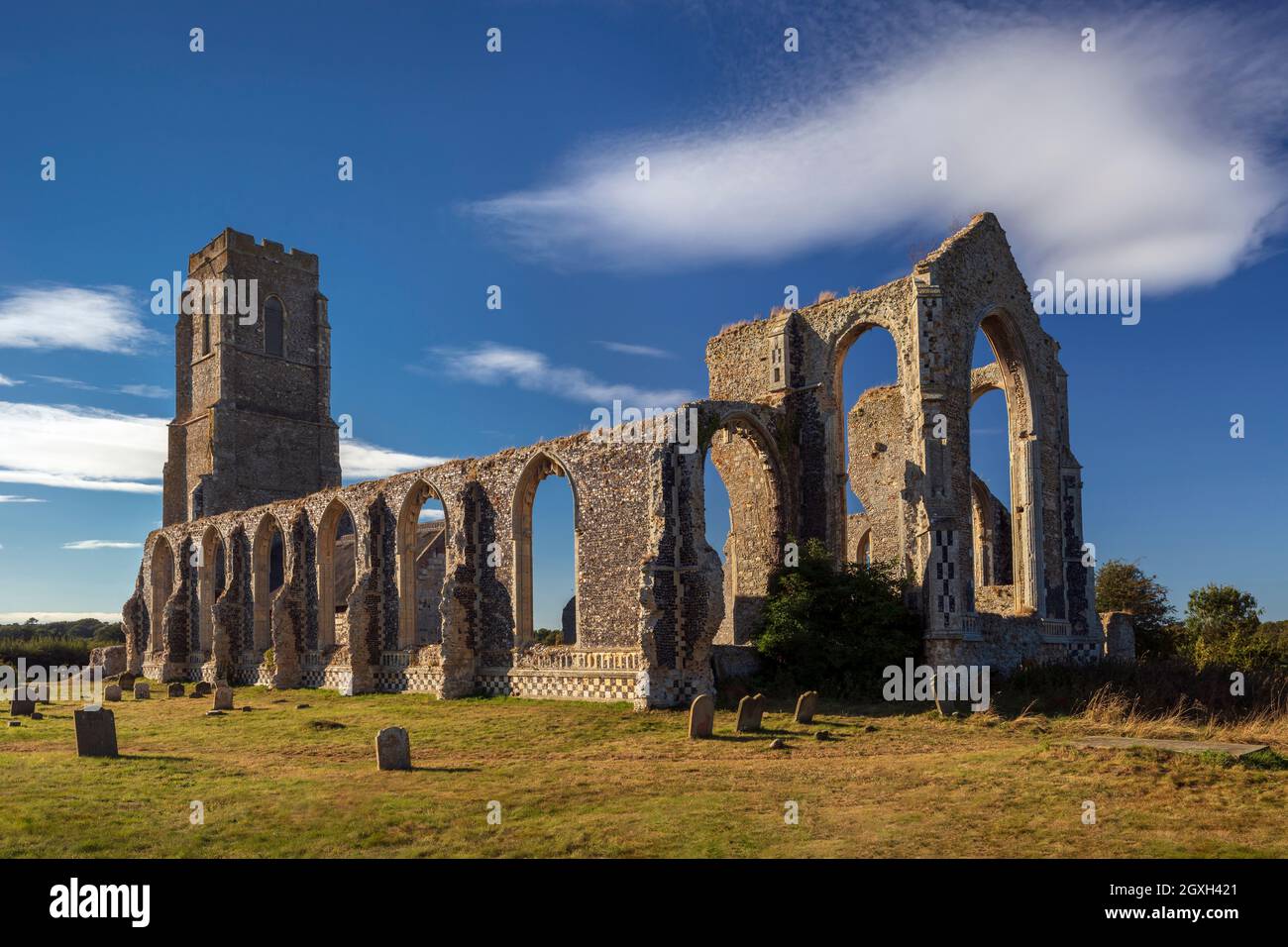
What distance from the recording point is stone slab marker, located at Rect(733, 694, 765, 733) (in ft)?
51.2

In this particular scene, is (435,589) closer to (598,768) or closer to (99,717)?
(99,717)

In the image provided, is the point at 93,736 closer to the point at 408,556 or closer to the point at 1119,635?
the point at 408,556

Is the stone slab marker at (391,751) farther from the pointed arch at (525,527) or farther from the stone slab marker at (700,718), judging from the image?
the pointed arch at (525,527)

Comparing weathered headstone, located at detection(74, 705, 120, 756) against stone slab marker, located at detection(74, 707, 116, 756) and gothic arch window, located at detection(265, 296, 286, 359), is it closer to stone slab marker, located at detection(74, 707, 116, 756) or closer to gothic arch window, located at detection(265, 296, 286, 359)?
stone slab marker, located at detection(74, 707, 116, 756)

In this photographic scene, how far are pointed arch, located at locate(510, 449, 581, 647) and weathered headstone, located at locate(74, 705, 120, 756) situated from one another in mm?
9526

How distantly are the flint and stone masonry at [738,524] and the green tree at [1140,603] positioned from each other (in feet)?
15.7

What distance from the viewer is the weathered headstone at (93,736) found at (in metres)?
14.9

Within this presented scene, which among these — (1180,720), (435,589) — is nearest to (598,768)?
(1180,720)

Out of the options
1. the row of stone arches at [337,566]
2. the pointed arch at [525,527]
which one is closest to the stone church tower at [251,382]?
the row of stone arches at [337,566]

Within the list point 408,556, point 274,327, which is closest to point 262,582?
point 408,556

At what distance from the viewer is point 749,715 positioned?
1569 centimetres

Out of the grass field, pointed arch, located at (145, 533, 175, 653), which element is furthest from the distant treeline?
the grass field

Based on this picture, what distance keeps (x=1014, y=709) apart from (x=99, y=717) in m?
14.6

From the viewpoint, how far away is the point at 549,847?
8539 millimetres
